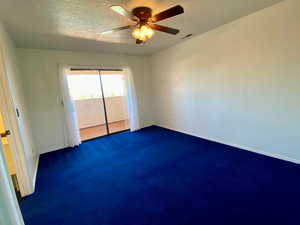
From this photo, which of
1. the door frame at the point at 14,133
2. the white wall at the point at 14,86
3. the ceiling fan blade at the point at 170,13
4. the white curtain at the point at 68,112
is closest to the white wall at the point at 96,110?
the white curtain at the point at 68,112

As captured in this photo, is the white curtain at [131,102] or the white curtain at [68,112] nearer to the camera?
the white curtain at [68,112]

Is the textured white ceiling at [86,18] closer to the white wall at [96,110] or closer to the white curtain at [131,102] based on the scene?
the white curtain at [131,102]

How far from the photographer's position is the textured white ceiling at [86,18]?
6.13 ft

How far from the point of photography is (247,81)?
2.75 meters

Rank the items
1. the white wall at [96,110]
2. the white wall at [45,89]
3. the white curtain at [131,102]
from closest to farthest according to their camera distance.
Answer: the white wall at [45,89] < the white curtain at [131,102] < the white wall at [96,110]

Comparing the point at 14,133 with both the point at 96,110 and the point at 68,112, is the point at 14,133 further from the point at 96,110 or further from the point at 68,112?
the point at 96,110

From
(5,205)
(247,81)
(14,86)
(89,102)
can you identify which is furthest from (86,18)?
(89,102)

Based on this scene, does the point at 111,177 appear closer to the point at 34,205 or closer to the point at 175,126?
the point at 34,205

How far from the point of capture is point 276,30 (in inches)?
91.0

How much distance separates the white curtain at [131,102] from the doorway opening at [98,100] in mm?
145

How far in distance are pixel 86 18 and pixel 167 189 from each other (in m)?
2.59

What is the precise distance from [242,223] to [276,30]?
2610mm

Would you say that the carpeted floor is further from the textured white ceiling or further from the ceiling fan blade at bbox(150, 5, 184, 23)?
the textured white ceiling

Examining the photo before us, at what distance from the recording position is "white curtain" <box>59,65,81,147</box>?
3.62m
